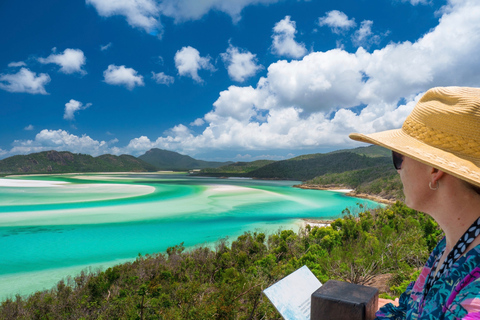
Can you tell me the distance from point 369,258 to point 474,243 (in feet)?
11.8

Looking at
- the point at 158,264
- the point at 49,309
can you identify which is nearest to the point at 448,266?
the point at 49,309

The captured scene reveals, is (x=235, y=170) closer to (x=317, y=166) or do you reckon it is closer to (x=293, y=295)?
(x=317, y=166)

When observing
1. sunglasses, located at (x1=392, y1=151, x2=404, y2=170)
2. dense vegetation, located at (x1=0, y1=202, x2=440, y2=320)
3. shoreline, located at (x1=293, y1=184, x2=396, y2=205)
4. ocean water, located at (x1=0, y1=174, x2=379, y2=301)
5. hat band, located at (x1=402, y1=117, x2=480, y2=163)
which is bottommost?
shoreline, located at (x1=293, y1=184, x2=396, y2=205)

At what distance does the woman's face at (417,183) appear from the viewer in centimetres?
92

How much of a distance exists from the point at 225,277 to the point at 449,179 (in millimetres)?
3271

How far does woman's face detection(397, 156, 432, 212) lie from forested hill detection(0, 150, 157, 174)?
3498 inches

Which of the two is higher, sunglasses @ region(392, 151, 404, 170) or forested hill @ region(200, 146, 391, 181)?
sunglasses @ region(392, 151, 404, 170)

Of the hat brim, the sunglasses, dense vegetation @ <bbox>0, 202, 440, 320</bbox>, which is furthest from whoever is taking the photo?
dense vegetation @ <bbox>0, 202, 440, 320</bbox>

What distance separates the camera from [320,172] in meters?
46.4

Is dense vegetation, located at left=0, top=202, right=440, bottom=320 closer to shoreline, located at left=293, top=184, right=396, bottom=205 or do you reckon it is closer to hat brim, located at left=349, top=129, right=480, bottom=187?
hat brim, located at left=349, top=129, right=480, bottom=187

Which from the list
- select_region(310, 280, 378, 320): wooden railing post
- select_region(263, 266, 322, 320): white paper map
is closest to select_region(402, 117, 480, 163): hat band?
select_region(310, 280, 378, 320): wooden railing post

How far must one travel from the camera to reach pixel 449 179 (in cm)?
85

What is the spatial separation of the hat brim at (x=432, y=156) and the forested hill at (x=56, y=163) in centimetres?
8878

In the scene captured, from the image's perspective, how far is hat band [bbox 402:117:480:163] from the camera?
829 mm
